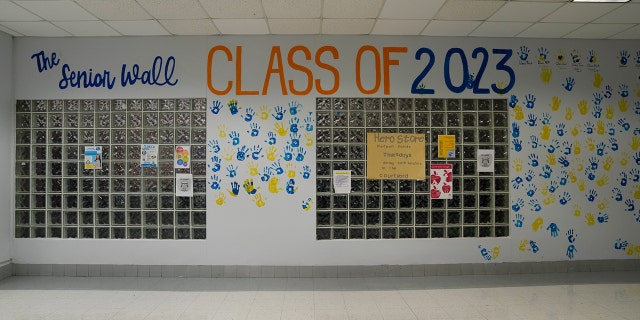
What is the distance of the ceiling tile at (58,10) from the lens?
10.7 ft

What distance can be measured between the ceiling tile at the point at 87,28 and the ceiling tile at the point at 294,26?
158 centimetres

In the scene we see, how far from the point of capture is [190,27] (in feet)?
12.5

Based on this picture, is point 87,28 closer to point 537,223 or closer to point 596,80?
point 537,223

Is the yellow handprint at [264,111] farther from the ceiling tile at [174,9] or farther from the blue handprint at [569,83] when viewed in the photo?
the blue handprint at [569,83]

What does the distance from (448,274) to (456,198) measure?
78 cm

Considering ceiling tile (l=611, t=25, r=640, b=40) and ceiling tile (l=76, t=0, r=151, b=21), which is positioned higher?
ceiling tile (l=76, t=0, r=151, b=21)

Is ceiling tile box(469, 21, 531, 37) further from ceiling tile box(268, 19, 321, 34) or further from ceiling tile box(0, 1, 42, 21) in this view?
ceiling tile box(0, 1, 42, 21)

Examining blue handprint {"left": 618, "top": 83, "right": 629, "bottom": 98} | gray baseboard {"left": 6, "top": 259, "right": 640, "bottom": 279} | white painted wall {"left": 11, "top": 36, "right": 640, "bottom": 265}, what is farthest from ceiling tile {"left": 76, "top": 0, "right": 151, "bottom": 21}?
blue handprint {"left": 618, "top": 83, "right": 629, "bottom": 98}

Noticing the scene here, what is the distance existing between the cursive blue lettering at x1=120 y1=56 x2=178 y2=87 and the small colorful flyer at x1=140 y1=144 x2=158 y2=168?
0.67 meters

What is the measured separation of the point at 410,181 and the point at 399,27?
5.04 feet

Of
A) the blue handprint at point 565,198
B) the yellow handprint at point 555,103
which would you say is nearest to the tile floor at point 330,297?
the blue handprint at point 565,198

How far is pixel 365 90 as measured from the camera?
410cm

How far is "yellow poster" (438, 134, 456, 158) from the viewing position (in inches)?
163

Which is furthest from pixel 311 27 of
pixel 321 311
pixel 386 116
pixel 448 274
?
pixel 448 274
